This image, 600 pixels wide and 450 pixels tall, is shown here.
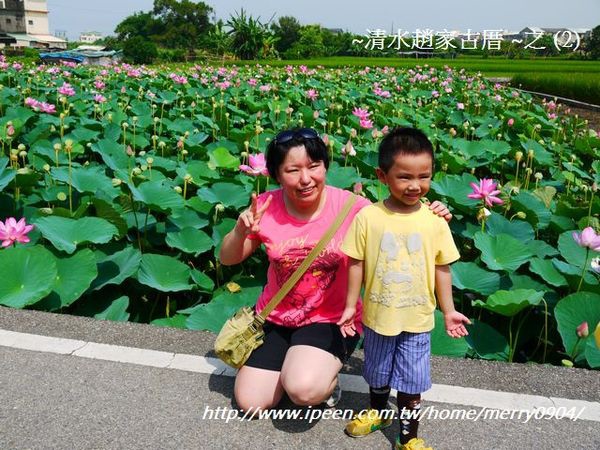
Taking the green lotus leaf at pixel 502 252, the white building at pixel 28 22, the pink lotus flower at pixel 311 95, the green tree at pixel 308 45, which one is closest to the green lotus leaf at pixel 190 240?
the green lotus leaf at pixel 502 252

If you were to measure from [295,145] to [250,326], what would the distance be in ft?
1.95

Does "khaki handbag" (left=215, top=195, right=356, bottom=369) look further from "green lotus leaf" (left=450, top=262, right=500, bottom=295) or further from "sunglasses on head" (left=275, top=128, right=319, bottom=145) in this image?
"green lotus leaf" (left=450, top=262, right=500, bottom=295)

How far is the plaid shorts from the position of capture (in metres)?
1.59

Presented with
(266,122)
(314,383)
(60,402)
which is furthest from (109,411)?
(266,122)

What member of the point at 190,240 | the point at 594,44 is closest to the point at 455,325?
the point at 190,240

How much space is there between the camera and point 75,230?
254 centimetres

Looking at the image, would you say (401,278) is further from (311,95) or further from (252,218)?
(311,95)

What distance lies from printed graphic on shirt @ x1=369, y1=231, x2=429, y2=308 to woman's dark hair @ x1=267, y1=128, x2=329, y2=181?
39 cm

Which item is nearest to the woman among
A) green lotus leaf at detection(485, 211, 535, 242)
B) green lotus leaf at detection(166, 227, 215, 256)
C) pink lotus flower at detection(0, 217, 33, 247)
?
green lotus leaf at detection(166, 227, 215, 256)

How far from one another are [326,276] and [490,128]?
191 inches

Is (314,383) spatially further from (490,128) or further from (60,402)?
(490,128)

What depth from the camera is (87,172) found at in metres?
3.17

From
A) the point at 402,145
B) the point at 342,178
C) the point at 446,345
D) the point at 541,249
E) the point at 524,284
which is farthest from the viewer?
the point at 342,178

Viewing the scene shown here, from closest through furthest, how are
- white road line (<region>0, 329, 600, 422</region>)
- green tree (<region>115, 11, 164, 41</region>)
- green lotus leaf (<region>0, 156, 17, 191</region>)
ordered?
white road line (<region>0, 329, 600, 422</region>) → green lotus leaf (<region>0, 156, 17, 191</region>) → green tree (<region>115, 11, 164, 41</region>)
